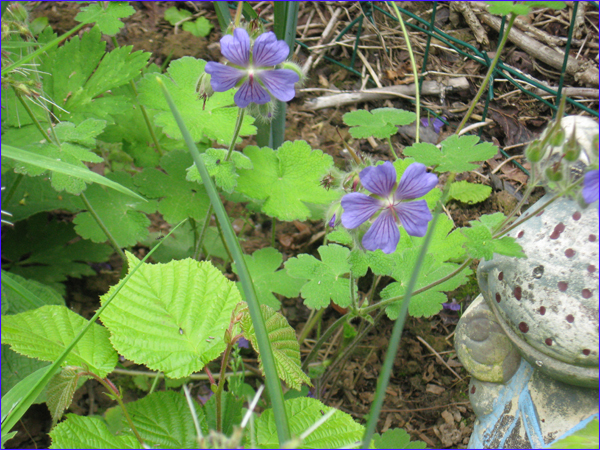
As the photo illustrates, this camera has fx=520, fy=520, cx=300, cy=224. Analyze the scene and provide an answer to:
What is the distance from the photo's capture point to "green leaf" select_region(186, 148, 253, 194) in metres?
1.78

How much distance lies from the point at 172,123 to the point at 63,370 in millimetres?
1173

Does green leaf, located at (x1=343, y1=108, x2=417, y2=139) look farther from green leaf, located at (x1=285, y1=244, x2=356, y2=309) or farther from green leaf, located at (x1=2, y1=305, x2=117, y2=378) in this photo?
green leaf, located at (x1=2, y1=305, x2=117, y2=378)

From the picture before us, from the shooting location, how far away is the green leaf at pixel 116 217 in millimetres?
2241

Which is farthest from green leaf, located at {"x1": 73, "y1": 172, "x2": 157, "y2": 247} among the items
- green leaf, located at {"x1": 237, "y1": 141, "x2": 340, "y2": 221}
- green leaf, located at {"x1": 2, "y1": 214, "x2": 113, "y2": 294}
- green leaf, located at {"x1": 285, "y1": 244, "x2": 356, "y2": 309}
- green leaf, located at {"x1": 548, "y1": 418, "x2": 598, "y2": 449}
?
green leaf, located at {"x1": 548, "y1": 418, "x2": 598, "y2": 449}

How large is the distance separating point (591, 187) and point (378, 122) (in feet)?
4.17

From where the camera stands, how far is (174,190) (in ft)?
7.59

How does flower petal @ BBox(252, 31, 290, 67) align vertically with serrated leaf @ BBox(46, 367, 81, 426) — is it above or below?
above

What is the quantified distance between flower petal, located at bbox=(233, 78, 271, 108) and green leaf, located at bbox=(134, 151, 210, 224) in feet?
3.02

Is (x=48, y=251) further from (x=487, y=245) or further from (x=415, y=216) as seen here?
(x=487, y=245)

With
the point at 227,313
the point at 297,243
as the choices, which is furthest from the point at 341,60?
the point at 227,313

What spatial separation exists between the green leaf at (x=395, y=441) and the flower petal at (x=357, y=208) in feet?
2.61

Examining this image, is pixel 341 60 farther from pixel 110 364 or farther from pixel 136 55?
pixel 110 364

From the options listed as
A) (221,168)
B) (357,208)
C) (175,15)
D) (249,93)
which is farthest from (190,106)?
(175,15)

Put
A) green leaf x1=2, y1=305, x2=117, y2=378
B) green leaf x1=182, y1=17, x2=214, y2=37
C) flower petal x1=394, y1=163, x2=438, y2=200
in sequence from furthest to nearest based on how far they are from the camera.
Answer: green leaf x1=182, y1=17, x2=214, y2=37
green leaf x1=2, y1=305, x2=117, y2=378
flower petal x1=394, y1=163, x2=438, y2=200
